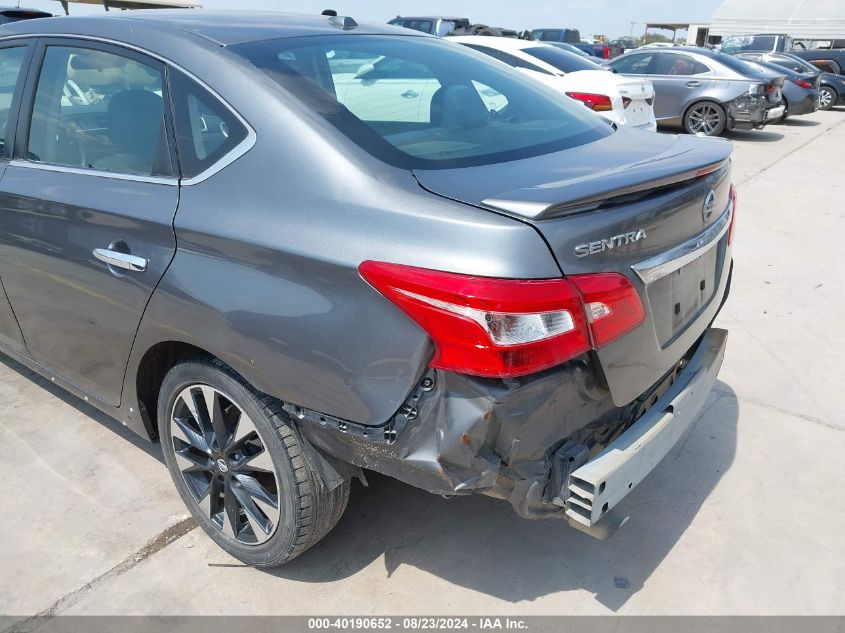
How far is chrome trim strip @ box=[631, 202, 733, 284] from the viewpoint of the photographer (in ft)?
6.33

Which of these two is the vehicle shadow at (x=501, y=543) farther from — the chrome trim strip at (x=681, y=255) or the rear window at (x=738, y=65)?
the rear window at (x=738, y=65)

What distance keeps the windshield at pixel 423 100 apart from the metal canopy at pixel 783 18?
119 feet

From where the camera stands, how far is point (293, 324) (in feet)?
6.29

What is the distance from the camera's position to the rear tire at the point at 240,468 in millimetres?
2139

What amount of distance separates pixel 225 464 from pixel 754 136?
12.6 metres

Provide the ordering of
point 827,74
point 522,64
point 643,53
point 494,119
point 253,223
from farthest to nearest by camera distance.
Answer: point 827,74
point 643,53
point 522,64
point 494,119
point 253,223

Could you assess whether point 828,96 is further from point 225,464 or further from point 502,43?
point 225,464

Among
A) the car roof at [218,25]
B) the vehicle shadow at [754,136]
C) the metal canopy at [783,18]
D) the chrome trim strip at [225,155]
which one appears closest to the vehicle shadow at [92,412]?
the chrome trim strip at [225,155]

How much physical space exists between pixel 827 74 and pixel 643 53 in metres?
8.32

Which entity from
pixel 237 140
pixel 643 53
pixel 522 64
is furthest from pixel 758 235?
pixel 643 53

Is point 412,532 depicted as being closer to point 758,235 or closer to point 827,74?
point 758,235

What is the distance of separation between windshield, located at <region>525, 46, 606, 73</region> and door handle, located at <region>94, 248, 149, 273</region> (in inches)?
298

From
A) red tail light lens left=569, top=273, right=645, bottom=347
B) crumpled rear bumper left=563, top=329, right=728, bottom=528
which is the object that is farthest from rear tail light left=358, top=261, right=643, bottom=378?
crumpled rear bumper left=563, top=329, right=728, bottom=528

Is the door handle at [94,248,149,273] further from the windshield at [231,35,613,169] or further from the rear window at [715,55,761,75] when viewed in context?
the rear window at [715,55,761,75]
